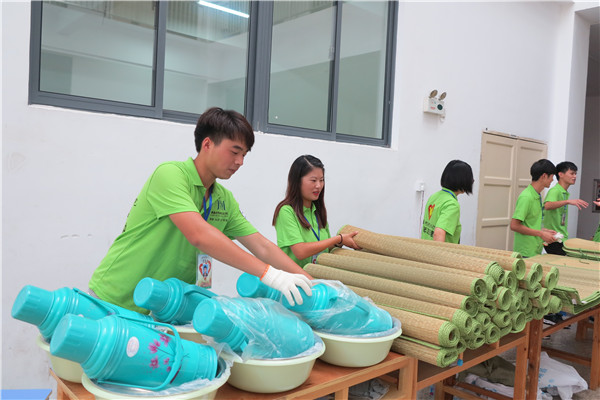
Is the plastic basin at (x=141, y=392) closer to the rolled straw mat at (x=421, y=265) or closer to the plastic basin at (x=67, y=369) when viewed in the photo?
the plastic basin at (x=67, y=369)

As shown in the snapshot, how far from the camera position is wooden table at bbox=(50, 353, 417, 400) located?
1000mm

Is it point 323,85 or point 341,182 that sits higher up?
point 323,85

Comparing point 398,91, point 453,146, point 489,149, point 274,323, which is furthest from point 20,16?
point 489,149

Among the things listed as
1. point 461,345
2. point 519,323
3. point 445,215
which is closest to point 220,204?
point 461,345


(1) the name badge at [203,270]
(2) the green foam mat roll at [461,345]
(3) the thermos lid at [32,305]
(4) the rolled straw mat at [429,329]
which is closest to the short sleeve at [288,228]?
(1) the name badge at [203,270]

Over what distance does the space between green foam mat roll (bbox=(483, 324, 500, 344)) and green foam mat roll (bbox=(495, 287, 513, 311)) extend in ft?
0.22

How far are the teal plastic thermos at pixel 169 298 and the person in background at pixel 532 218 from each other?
2618mm

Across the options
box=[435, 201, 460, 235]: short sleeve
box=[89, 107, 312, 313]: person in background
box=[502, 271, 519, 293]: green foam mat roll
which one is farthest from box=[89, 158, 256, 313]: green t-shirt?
box=[435, 201, 460, 235]: short sleeve

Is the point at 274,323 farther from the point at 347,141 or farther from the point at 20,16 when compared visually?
the point at 347,141

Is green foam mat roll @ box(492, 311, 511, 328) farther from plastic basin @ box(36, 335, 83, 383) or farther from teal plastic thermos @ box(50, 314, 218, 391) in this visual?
plastic basin @ box(36, 335, 83, 383)

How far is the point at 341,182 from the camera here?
3379 mm

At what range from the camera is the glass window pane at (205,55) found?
2.73 metres

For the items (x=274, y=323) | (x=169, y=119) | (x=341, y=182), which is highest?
(x=169, y=119)

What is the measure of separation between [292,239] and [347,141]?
1817 millimetres
